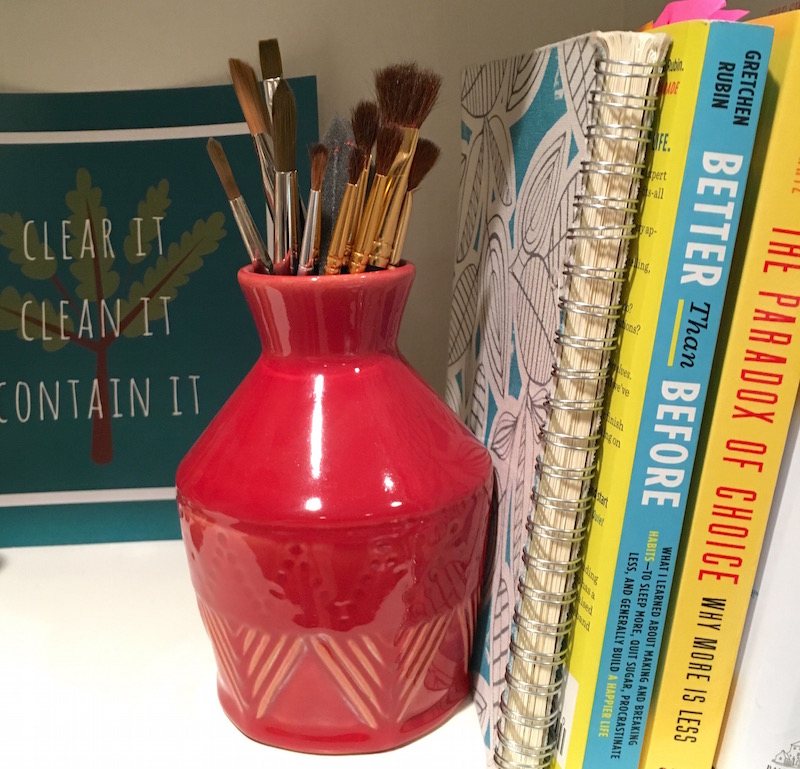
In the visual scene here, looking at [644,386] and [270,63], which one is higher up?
[270,63]

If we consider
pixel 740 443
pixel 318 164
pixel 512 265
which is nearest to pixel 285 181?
pixel 318 164

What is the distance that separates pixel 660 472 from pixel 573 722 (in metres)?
0.12

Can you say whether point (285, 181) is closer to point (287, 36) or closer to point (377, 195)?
point (377, 195)

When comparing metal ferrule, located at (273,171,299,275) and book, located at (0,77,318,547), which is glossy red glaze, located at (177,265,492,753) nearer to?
metal ferrule, located at (273,171,299,275)

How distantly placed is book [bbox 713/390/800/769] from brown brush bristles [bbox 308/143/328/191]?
0.73 feet

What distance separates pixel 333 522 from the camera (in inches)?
13.3

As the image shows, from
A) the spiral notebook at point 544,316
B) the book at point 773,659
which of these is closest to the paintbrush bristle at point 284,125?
the spiral notebook at point 544,316

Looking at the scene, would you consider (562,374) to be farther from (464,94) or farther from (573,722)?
(464,94)

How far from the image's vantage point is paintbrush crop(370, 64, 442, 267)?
0.35 metres

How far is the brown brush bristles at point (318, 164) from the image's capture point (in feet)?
1.15

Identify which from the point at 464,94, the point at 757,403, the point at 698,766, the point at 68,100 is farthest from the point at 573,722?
the point at 68,100

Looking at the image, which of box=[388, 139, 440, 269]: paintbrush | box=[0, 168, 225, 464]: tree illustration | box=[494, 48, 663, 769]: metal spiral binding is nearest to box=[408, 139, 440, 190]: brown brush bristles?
box=[388, 139, 440, 269]: paintbrush

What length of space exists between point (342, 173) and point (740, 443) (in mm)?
Result: 222

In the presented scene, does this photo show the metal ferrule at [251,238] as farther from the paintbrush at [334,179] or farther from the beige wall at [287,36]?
the beige wall at [287,36]
